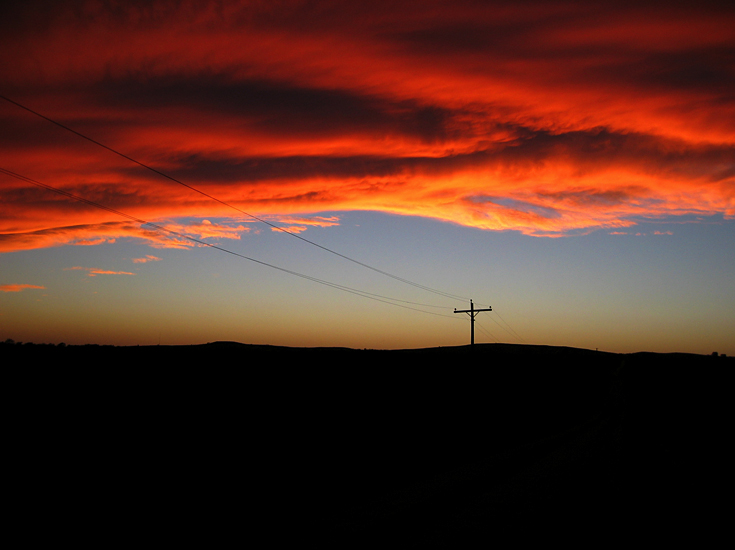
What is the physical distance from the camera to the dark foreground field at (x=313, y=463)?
730cm

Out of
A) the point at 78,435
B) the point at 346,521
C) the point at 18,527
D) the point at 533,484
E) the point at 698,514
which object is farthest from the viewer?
the point at 78,435

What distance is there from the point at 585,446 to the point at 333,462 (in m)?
8.55

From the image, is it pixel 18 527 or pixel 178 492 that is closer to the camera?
pixel 18 527

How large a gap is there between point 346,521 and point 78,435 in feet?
23.9

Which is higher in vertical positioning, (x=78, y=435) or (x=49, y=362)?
(x=49, y=362)

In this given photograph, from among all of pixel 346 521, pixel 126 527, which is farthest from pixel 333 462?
pixel 126 527

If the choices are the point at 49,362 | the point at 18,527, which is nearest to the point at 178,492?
the point at 18,527

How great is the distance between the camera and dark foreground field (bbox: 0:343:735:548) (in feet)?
23.9

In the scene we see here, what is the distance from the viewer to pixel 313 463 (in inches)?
474

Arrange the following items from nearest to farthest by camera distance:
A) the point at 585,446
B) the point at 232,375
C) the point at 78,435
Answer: the point at 78,435 < the point at 585,446 < the point at 232,375

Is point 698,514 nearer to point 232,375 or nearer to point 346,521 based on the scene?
point 346,521

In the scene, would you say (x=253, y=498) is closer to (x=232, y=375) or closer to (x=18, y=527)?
(x=18, y=527)

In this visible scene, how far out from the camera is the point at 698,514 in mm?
8172

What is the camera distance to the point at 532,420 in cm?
2438
